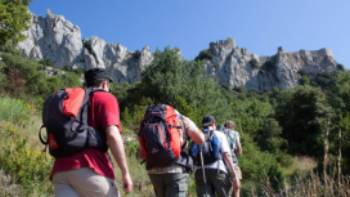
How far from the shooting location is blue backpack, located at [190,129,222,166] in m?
5.23

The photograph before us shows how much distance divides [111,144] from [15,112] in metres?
7.15

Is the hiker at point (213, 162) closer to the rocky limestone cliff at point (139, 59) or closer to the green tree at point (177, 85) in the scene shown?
the green tree at point (177, 85)

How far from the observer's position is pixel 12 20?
1527 cm

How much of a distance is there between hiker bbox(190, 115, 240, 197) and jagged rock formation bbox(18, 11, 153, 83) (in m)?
85.8

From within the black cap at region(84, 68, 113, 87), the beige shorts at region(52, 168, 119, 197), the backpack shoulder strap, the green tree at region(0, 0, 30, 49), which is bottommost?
the beige shorts at region(52, 168, 119, 197)

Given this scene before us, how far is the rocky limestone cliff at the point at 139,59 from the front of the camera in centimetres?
9425

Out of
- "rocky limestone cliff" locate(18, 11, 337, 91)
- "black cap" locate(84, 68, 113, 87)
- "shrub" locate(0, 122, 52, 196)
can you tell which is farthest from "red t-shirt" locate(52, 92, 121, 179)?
"rocky limestone cliff" locate(18, 11, 337, 91)

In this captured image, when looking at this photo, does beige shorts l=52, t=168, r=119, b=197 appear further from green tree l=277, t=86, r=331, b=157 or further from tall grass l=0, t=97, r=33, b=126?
green tree l=277, t=86, r=331, b=157

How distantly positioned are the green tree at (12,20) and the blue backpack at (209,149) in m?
11.7

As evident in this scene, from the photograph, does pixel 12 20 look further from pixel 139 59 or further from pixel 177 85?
pixel 139 59

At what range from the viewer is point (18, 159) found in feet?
18.9

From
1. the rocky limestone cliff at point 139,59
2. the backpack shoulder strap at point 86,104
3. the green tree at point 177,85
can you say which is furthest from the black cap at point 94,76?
the rocky limestone cliff at point 139,59

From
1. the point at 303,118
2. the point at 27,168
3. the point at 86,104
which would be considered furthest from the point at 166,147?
the point at 303,118

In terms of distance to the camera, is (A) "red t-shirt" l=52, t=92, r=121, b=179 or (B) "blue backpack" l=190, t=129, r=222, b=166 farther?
(B) "blue backpack" l=190, t=129, r=222, b=166
